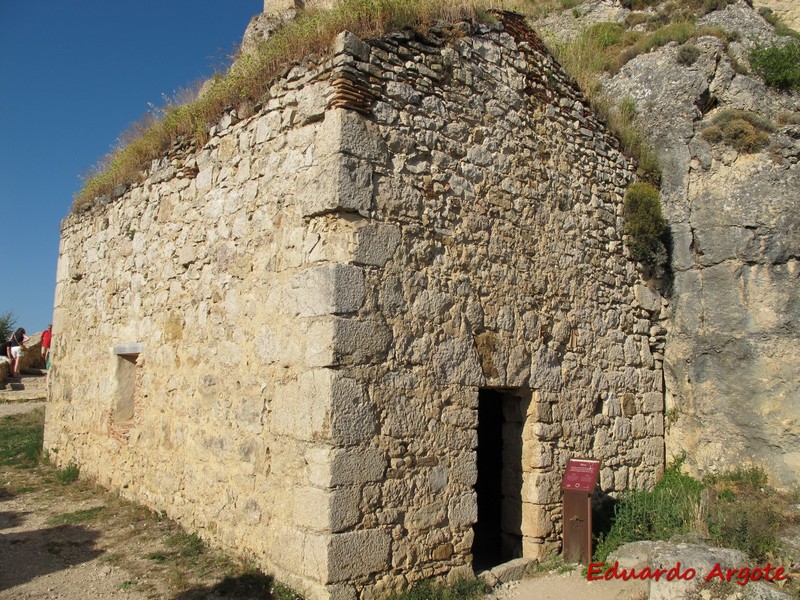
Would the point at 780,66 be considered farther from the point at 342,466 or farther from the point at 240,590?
the point at 240,590

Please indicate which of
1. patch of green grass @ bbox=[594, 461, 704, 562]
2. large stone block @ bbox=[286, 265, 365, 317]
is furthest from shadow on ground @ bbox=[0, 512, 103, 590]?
patch of green grass @ bbox=[594, 461, 704, 562]

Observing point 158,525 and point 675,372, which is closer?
point 158,525

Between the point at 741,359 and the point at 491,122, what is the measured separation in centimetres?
386

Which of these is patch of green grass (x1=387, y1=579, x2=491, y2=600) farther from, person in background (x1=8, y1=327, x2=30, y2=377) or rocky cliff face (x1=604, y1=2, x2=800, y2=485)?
person in background (x1=8, y1=327, x2=30, y2=377)

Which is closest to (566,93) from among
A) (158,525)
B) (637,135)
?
(637,135)

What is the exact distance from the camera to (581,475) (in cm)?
627

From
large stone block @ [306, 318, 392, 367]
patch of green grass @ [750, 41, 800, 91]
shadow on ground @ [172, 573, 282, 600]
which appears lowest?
shadow on ground @ [172, 573, 282, 600]

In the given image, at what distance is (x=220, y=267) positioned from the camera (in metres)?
6.31

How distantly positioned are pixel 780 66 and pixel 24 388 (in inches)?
602

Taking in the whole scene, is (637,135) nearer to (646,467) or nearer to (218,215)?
(646,467)

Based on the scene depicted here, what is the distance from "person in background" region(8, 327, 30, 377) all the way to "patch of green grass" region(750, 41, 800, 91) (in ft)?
52.7

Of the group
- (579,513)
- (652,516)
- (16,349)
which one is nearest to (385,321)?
(579,513)

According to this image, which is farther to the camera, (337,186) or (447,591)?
(447,591)

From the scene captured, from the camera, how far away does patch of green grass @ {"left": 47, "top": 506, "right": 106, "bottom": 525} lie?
23.5 ft
